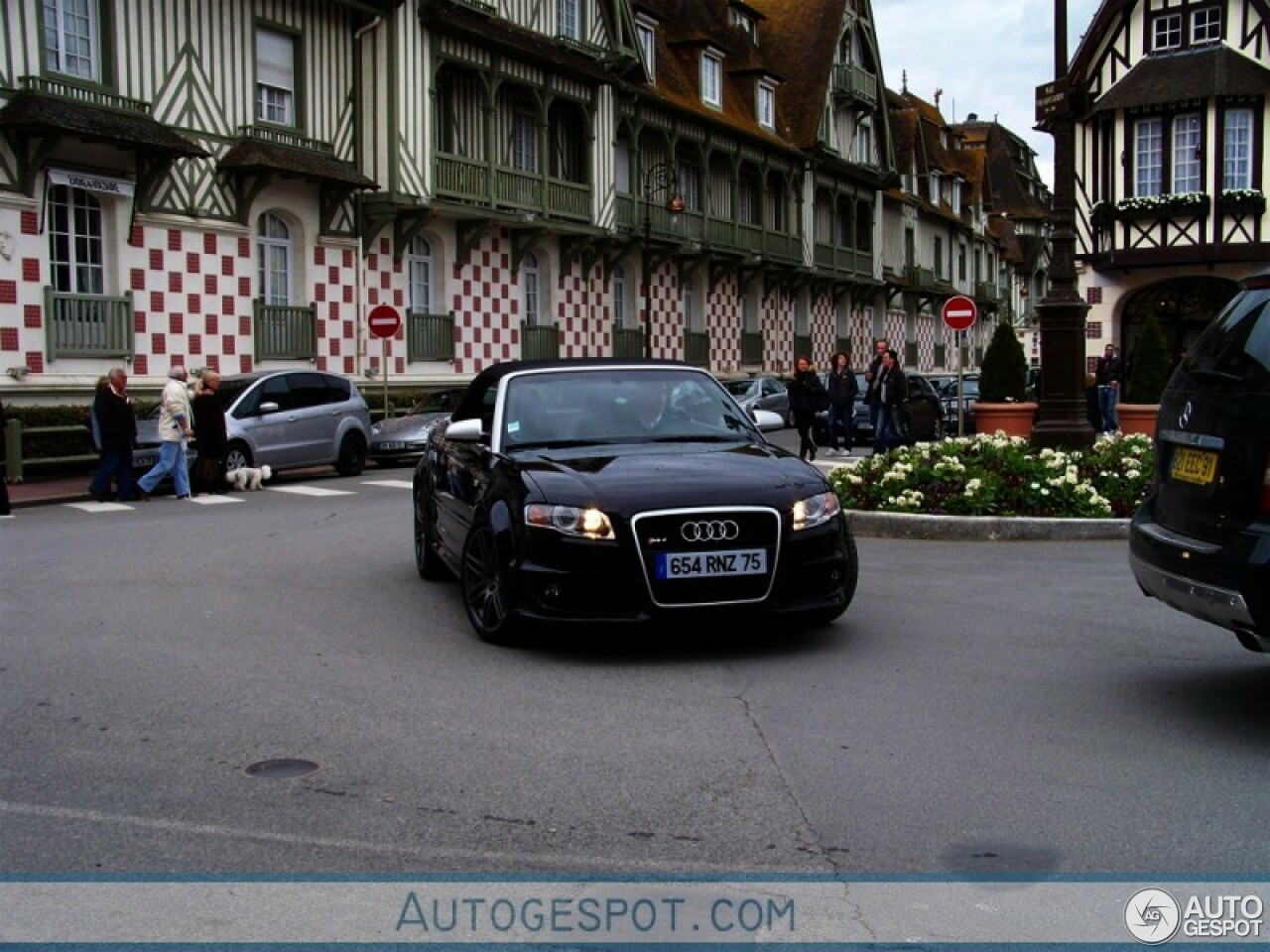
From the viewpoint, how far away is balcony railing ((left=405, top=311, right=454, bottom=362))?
28969 mm

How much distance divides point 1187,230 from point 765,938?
101 ft

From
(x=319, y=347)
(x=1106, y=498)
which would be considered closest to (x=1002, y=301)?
(x=319, y=347)

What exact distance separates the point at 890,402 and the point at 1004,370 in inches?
157

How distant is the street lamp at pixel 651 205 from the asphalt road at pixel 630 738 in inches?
1016

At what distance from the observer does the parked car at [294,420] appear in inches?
794

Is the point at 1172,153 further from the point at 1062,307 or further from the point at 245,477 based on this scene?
the point at 245,477

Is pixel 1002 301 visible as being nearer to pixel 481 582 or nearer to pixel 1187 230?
pixel 1187 230

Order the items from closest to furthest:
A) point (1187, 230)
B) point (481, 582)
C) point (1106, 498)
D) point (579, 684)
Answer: point (579, 684) → point (481, 582) → point (1106, 498) → point (1187, 230)

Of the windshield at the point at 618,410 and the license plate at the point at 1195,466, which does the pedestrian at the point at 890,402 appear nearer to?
the windshield at the point at 618,410

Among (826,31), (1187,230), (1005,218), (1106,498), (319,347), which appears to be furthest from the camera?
(1005,218)

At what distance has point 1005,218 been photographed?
258ft

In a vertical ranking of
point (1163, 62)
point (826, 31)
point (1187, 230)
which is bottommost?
point (1187, 230)

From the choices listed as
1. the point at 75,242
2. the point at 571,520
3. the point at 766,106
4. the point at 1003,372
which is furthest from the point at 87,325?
the point at 766,106

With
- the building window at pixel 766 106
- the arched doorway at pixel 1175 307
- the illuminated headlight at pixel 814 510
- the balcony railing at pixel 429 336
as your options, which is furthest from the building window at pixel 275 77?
the building window at pixel 766 106
